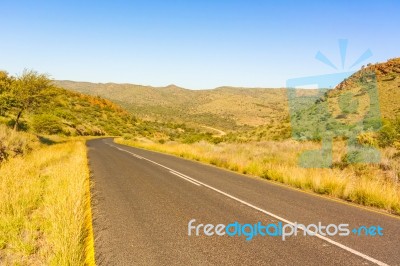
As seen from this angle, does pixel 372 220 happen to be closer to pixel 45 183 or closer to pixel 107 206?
pixel 107 206

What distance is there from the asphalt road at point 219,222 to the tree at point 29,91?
767 inches

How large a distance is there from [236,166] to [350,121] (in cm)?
2100

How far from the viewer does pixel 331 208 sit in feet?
24.9

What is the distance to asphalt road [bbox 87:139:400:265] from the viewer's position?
446 centimetres

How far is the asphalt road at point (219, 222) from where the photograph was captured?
4465 millimetres

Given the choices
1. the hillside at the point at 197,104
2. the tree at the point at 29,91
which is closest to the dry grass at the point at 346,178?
the tree at the point at 29,91

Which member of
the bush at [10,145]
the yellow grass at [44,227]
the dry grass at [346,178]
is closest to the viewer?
the yellow grass at [44,227]

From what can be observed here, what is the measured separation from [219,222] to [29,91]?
25801 mm

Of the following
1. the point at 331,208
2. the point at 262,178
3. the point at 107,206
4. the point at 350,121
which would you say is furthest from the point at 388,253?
the point at 350,121

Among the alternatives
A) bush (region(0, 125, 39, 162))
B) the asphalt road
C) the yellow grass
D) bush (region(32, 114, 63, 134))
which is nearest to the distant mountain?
bush (region(32, 114, 63, 134))

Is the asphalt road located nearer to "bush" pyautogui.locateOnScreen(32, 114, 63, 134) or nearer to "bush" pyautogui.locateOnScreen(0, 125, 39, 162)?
"bush" pyautogui.locateOnScreen(0, 125, 39, 162)

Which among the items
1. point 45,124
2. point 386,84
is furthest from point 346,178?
point 45,124

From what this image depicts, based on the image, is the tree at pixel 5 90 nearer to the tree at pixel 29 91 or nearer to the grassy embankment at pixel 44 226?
the tree at pixel 29 91

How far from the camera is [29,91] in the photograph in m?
26.5
